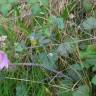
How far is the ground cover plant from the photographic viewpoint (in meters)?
2.14

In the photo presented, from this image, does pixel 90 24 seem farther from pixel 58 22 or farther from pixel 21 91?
pixel 21 91

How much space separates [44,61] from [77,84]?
25cm

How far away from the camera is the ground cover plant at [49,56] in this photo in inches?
84.4

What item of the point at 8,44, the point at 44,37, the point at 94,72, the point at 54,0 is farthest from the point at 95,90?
the point at 54,0

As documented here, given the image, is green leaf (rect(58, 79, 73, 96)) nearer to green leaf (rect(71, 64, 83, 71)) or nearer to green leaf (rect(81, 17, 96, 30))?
green leaf (rect(71, 64, 83, 71))

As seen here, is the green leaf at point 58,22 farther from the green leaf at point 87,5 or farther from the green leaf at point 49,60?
the green leaf at point 87,5

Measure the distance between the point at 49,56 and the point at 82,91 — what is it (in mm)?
311

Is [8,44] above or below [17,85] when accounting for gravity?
above

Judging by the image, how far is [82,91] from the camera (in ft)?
6.81

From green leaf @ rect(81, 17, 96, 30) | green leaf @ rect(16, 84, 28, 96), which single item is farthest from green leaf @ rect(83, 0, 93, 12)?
green leaf @ rect(16, 84, 28, 96)

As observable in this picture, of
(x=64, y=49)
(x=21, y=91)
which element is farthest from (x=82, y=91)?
(x=21, y=91)

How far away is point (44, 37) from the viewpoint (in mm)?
2193

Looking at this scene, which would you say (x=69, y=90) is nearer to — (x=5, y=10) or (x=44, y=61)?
(x=44, y=61)

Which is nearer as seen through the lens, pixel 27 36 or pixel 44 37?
pixel 44 37
